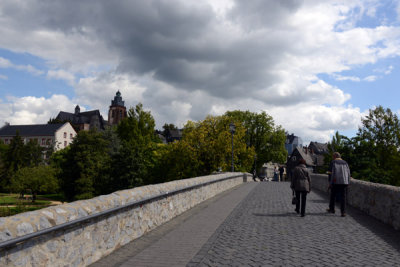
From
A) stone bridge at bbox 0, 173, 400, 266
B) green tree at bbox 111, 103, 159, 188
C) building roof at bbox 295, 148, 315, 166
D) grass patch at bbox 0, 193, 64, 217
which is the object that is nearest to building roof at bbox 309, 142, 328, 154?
building roof at bbox 295, 148, 315, 166

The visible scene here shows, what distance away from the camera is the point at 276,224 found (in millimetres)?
8688

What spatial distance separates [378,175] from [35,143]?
6797cm

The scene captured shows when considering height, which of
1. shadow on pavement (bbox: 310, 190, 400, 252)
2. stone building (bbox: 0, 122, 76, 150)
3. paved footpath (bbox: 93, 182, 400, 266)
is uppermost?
stone building (bbox: 0, 122, 76, 150)

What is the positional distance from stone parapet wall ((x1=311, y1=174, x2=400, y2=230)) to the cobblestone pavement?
0.85 ft

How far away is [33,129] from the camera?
104 m

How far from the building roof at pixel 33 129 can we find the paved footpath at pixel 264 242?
323ft

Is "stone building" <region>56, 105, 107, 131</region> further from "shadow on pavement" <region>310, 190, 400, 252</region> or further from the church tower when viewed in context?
"shadow on pavement" <region>310, 190, 400, 252</region>

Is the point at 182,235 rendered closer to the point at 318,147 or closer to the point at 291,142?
the point at 318,147

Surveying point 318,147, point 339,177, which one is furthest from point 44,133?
point 339,177

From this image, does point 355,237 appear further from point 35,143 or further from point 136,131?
point 35,143

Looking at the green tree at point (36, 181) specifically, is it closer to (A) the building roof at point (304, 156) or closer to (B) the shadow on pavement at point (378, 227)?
(B) the shadow on pavement at point (378, 227)

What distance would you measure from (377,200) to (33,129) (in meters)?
108

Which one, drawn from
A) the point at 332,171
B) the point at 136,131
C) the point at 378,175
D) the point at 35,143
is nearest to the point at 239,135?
the point at 136,131

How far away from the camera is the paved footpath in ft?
17.7
